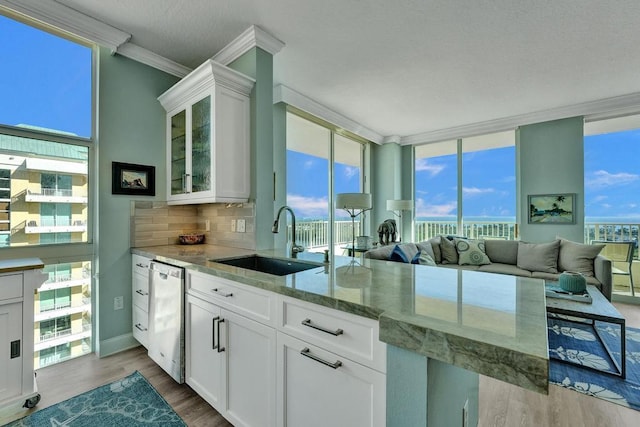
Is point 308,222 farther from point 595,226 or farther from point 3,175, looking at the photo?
point 595,226

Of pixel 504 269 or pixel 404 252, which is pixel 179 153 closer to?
pixel 404 252

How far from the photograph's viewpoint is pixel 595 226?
15.7 ft

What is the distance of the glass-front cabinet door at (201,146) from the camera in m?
2.26

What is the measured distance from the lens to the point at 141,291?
2.37m

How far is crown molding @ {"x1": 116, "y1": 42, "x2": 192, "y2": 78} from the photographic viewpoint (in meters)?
2.48

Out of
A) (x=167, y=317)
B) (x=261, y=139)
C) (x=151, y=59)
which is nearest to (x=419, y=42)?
(x=261, y=139)

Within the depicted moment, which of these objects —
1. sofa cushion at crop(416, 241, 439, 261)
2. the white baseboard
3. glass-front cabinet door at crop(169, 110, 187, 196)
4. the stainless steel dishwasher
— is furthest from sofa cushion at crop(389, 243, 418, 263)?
the white baseboard

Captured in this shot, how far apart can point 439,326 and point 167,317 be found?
1.84 metres

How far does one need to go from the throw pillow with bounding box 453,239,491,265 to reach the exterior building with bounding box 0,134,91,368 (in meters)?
4.61

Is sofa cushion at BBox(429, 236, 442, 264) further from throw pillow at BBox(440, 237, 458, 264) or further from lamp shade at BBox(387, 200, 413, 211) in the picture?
lamp shade at BBox(387, 200, 413, 211)

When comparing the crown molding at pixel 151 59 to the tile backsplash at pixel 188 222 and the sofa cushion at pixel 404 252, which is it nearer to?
the tile backsplash at pixel 188 222

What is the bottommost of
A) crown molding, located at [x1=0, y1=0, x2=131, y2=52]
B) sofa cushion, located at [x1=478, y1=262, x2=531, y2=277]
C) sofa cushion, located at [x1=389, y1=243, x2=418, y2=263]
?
sofa cushion, located at [x1=478, y1=262, x2=531, y2=277]

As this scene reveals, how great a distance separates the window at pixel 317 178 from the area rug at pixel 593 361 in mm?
3008

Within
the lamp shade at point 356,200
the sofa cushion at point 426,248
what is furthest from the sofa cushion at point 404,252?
the lamp shade at point 356,200
